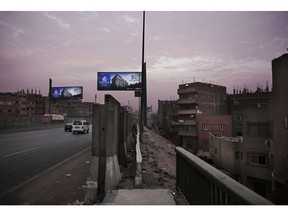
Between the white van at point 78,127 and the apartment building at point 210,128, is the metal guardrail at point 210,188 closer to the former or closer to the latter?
the white van at point 78,127

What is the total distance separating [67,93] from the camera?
4738 cm

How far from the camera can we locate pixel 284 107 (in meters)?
16.9

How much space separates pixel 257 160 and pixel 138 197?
94.0 feet

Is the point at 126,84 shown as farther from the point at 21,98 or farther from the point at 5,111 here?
the point at 21,98

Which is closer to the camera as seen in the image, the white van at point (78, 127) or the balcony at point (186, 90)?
the white van at point (78, 127)

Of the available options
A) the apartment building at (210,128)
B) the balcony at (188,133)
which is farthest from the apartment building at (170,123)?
the apartment building at (210,128)

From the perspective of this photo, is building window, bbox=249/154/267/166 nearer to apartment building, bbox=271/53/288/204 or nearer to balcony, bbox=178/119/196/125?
apartment building, bbox=271/53/288/204

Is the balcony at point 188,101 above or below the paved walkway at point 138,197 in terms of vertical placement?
above

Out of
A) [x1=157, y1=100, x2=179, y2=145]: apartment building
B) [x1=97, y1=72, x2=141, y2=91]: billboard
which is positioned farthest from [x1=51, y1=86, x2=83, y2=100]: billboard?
[x1=157, y1=100, x2=179, y2=145]: apartment building

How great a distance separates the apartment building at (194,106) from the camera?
57.2 metres

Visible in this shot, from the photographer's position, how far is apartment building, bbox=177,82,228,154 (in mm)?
57250

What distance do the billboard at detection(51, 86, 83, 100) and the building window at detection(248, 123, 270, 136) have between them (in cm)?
3253

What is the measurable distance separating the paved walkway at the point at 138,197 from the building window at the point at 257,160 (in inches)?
1090
